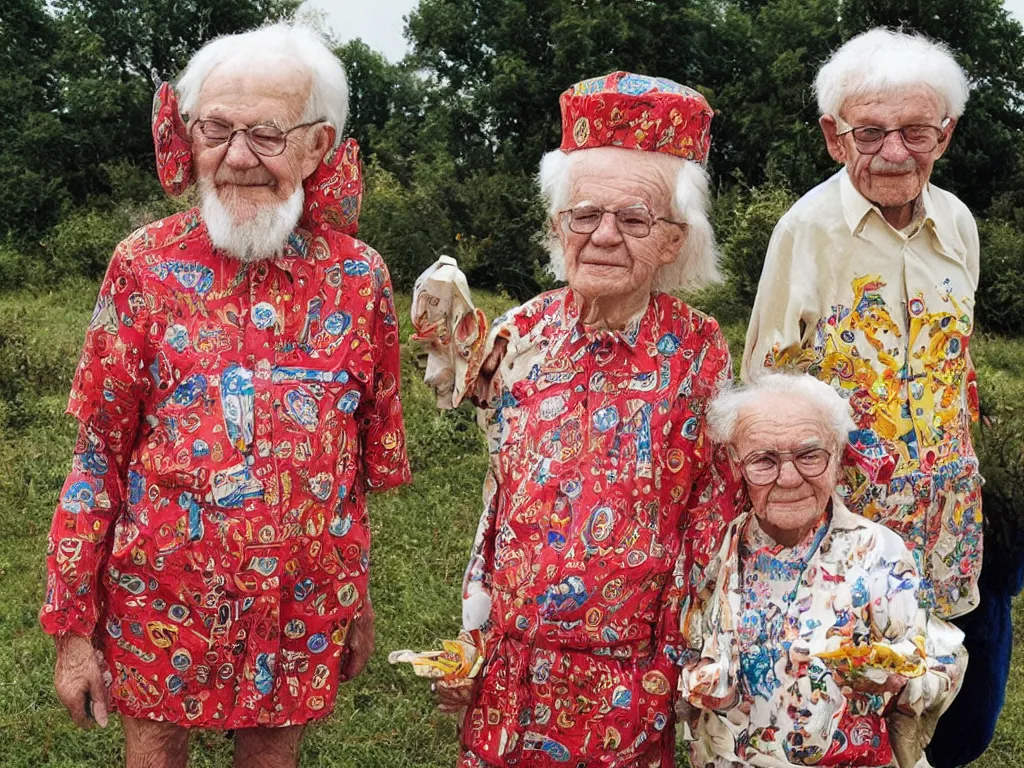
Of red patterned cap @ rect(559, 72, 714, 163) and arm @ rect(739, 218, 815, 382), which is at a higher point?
red patterned cap @ rect(559, 72, 714, 163)

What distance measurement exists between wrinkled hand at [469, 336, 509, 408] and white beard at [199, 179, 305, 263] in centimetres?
54

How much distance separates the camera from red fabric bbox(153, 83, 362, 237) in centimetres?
281

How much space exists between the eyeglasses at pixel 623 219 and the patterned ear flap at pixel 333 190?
1.74 ft

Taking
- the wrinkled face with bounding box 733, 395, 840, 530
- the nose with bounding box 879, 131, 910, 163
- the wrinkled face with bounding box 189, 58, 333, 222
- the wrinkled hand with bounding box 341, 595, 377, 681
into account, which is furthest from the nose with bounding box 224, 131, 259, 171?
the nose with bounding box 879, 131, 910, 163

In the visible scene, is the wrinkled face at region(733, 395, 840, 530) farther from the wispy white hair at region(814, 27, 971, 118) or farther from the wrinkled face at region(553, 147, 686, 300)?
the wispy white hair at region(814, 27, 971, 118)

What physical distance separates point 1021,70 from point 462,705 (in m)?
12.4

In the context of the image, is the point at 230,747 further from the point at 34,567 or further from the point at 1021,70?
the point at 1021,70

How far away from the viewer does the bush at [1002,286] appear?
10320 mm

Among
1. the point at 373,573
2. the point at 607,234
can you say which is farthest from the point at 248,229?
the point at 373,573

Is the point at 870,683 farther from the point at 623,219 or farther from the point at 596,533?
the point at 623,219

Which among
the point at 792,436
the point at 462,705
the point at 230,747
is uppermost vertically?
the point at 792,436

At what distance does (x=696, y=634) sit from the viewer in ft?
9.30

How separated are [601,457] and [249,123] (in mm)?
1078

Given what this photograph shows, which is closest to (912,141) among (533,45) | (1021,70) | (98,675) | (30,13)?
(98,675)
